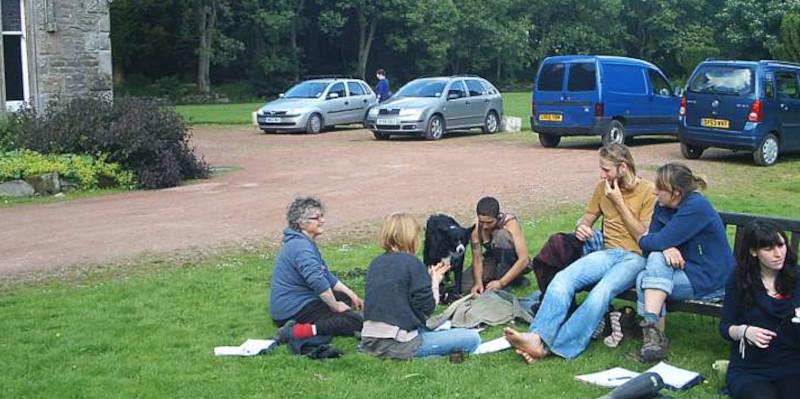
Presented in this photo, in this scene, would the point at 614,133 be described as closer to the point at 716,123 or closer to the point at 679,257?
the point at 716,123

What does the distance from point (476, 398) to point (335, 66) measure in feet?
176

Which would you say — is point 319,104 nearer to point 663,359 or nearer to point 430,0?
point 663,359

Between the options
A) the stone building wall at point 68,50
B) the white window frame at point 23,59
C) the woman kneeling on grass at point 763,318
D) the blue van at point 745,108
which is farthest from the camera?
the stone building wall at point 68,50

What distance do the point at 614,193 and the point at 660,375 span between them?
5.30 ft

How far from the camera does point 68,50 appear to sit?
825 inches

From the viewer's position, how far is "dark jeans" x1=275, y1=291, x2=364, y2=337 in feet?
22.4

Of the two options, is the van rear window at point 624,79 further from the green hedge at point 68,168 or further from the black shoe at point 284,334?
the black shoe at point 284,334

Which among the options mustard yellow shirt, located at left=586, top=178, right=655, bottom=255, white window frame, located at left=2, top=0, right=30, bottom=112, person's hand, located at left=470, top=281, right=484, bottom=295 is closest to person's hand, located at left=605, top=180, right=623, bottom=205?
mustard yellow shirt, located at left=586, top=178, right=655, bottom=255

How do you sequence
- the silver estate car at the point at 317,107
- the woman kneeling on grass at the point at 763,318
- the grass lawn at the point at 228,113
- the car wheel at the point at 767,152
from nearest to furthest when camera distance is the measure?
1. the woman kneeling on grass at the point at 763,318
2. the car wheel at the point at 767,152
3. the silver estate car at the point at 317,107
4. the grass lawn at the point at 228,113

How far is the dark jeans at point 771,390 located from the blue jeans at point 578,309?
1325 millimetres

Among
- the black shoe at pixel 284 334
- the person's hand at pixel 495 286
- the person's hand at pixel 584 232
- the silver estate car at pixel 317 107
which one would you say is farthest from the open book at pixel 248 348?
the silver estate car at pixel 317 107

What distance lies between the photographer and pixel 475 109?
26.3 metres

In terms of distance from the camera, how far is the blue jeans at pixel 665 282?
6227mm

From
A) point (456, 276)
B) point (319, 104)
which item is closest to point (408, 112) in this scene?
point (319, 104)
